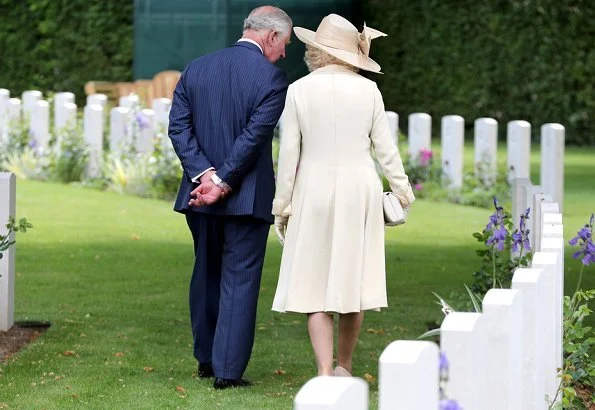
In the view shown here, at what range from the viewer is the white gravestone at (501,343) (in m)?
3.42

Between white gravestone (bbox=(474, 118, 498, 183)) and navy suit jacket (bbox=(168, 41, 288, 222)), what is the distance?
857 centimetres

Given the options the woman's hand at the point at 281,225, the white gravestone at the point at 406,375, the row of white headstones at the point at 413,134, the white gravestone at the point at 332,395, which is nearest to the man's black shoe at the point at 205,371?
the woman's hand at the point at 281,225

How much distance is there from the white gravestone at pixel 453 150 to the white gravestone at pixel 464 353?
11688mm

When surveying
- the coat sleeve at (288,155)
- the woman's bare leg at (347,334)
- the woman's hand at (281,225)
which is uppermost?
the coat sleeve at (288,155)

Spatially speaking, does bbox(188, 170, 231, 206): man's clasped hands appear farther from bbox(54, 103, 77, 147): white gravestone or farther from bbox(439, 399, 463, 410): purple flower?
bbox(54, 103, 77, 147): white gravestone

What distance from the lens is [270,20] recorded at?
6.27m

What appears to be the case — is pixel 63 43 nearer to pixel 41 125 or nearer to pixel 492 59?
pixel 492 59

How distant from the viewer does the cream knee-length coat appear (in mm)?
5957

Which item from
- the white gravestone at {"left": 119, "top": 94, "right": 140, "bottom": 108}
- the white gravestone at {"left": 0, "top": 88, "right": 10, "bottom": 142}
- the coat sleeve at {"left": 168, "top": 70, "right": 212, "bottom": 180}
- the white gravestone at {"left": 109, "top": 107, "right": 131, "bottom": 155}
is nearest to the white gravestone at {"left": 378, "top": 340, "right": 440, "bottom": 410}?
the coat sleeve at {"left": 168, "top": 70, "right": 212, "bottom": 180}

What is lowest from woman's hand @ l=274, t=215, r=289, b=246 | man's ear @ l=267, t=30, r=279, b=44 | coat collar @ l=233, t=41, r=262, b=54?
woman's hand @ l=274, t=215, r=289, b=246

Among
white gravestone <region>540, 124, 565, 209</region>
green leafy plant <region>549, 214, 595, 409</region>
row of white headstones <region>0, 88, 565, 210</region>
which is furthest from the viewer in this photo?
row of white headstones <region>0, 88, 565, 210</region>

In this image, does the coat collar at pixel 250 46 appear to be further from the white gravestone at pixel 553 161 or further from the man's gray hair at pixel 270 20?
the white gravestone at pixel 553 161

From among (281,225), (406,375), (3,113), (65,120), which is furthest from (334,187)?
(3,113)

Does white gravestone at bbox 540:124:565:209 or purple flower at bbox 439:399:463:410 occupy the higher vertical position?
purple flower at bbox 439:399:463:410
